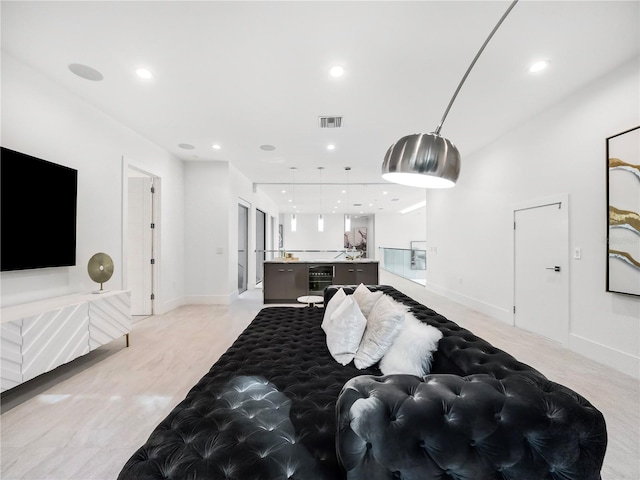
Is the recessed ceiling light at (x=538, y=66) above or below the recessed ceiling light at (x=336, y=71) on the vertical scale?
above

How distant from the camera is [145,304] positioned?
5.05m

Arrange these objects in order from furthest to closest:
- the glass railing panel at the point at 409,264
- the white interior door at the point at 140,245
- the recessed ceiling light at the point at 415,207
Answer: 1. the recessed ceiling light at the point at 415,207
2. the glass railing panel at the point at 409,264
3. the white interior door at the point at 140,245

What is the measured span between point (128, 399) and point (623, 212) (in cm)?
483

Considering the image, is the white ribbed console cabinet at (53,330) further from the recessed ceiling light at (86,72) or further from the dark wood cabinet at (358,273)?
the dark wood cabinet at (358,273)

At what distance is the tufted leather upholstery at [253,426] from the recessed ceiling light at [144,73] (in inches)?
112

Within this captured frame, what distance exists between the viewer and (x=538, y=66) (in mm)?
2844

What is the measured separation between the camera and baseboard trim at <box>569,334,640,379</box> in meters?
2.79

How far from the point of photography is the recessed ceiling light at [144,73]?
286 centimetres

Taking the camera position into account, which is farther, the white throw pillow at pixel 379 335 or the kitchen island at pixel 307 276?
the kitchen island at pixel 307 276

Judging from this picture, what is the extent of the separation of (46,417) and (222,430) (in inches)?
78.1

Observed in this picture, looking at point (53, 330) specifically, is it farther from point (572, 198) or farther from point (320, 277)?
point (572, 198)

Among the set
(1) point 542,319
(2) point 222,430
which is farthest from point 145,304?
(1) point 542,319

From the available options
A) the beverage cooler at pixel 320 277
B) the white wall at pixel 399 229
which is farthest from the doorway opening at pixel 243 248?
the white wall at pixel 399 229

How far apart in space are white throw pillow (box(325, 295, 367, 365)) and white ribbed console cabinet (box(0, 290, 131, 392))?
2.39 meters
